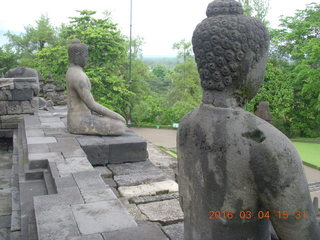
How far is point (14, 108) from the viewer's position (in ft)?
28.8

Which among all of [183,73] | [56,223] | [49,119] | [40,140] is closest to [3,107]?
[49,119]

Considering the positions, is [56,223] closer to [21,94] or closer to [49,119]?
[49,119]

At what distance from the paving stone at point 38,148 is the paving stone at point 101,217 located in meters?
2.29

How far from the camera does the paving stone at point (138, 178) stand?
4.83m

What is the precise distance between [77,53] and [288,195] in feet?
17.1

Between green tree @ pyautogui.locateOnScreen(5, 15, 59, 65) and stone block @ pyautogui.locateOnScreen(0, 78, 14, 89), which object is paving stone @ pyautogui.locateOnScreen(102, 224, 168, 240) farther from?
green tree @ pyautogui.locateOnScreen(5, 15, 59, 65)

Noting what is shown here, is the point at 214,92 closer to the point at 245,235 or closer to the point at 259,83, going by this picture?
the point at 259,83

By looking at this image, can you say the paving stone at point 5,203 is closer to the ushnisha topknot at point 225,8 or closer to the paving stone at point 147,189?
the paving stone at point 147,189

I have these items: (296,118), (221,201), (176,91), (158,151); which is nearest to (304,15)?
(296,118)

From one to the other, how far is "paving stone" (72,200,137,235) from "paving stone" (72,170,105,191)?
1.49ft

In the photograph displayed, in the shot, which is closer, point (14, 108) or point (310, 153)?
point (14, 108)

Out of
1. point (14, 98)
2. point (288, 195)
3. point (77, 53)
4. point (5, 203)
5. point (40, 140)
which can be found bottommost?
point (5, 203)

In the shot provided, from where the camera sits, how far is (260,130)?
1.51m

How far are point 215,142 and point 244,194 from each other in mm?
276
